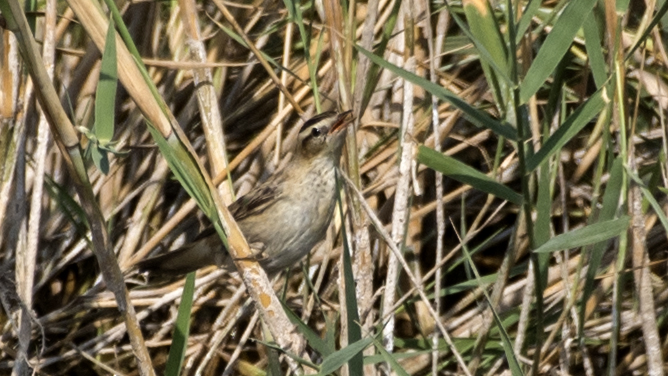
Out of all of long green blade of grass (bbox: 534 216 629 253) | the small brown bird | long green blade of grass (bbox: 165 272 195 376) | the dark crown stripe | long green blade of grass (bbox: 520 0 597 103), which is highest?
long green blade of grass (bbox: 520 0 597 103)

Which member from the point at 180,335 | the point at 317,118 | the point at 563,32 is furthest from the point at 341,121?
the point at 563,32

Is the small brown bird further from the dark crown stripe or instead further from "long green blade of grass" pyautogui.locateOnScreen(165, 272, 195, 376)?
"long green blade of grass" pyautogui.locateOnScreen(165, 272, 195, 376)

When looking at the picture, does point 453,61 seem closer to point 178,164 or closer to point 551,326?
point 551,326

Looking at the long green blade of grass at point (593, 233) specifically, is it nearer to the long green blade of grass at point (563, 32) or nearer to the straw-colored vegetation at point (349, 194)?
the long green blade of grass at point (563, 32)

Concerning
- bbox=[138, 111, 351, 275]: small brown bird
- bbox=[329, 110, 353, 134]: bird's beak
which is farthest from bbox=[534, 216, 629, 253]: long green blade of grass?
bbox=[138, 111, 351, 275]: small brown bird

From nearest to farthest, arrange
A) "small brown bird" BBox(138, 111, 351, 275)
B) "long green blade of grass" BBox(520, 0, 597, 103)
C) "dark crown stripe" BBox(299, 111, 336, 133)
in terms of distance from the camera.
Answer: "long green blade of grass" BBox(520, 0, 597, 103), "dark crown stripe" BBox(299, 111, 336, 133), "small brown bird" BBox(138, 111, 351, 275)

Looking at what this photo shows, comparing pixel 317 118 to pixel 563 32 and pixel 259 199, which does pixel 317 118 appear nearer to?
pixel 259 199
